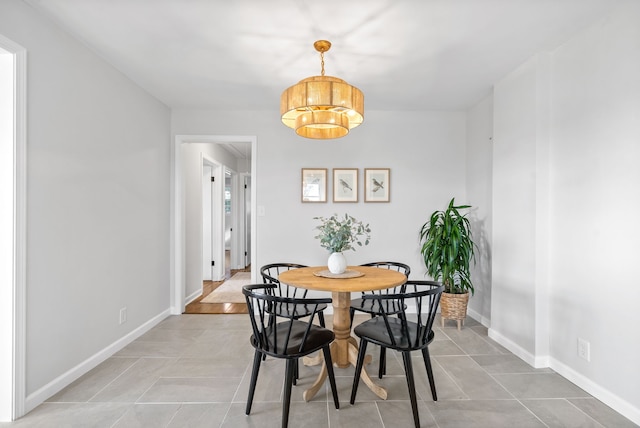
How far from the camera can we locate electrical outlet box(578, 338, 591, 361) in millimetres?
2211

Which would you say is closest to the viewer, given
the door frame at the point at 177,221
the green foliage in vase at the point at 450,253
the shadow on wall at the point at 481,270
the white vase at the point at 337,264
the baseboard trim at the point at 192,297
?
the white vase at the point at 337,264

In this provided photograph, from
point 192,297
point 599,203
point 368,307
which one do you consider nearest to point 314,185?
point 368,307

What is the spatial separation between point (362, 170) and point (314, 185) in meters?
0.61

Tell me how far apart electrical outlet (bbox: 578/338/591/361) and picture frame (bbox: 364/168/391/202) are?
224 cm

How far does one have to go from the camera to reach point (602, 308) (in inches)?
83.0

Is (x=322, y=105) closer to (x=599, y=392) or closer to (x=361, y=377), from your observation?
(x=361, y=377)

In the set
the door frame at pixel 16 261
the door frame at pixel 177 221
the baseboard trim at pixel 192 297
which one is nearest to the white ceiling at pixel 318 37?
the door frame at pixel 16 261

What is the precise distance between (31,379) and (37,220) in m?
0.97

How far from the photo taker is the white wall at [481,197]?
11.4 ft

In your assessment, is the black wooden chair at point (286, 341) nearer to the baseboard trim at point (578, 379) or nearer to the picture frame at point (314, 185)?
the baseboard trim at point (578, 379)

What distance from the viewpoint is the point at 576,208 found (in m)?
2.32

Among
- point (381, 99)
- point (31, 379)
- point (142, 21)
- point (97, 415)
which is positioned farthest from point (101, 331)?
point (381, 99)

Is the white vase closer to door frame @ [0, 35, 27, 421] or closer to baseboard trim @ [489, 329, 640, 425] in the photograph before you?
baseboard trim @ [489, 329, 640, 425]

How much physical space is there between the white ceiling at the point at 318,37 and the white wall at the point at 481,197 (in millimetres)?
423
